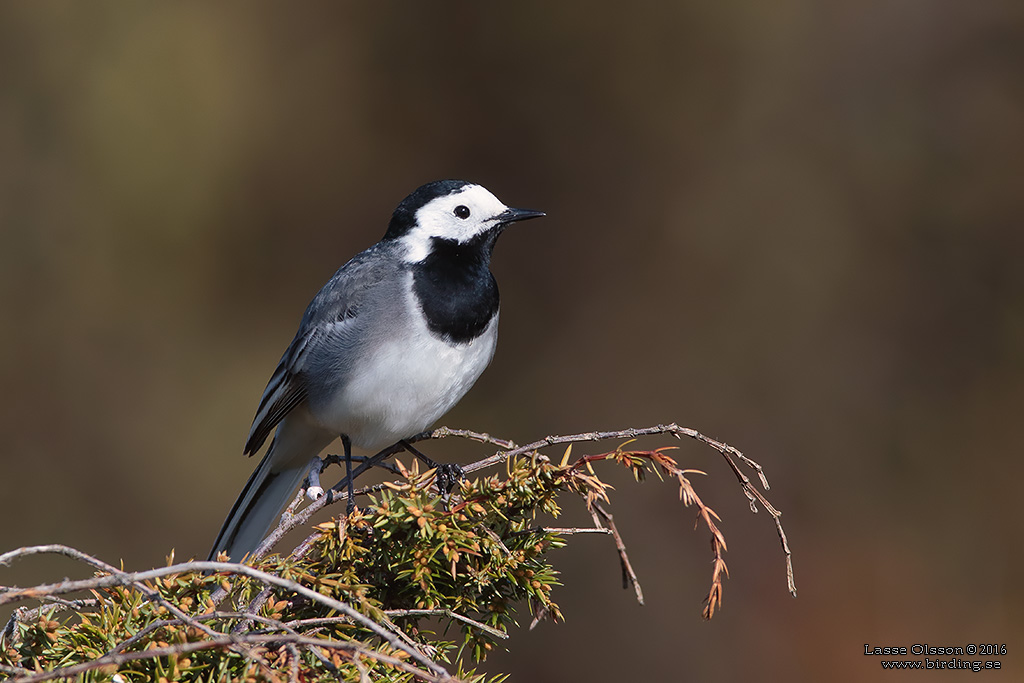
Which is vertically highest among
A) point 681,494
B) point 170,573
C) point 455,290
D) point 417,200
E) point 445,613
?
point 417,200

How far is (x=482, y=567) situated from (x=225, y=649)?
0.46m

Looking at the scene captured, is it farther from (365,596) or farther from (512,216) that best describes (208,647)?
(512,216)

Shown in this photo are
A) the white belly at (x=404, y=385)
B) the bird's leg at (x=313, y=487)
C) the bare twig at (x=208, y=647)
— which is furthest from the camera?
the white belly at (x=404, y=385)

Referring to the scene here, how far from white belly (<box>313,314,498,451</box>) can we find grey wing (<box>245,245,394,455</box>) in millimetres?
165

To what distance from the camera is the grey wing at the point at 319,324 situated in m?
2.71

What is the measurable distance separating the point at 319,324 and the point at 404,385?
1.35 ft

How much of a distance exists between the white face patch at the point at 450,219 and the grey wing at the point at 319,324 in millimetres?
132

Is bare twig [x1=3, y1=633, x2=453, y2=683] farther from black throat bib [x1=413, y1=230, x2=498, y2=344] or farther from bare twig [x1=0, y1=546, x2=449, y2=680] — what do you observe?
black throat bib [x1=413, y1=230, x2=498, y2=344]

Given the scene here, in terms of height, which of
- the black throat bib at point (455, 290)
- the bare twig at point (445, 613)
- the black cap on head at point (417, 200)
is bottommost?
the bare twig at point (445, 613)

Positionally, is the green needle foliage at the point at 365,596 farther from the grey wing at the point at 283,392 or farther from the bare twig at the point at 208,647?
the grey wing at the point at 283,392

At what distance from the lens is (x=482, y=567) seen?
4.91 feet

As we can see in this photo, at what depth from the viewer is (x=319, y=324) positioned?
2.77 meters

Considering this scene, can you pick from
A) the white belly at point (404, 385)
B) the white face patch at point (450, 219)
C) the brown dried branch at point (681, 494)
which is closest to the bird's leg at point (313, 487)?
the brown dried branch at point (681, 494)

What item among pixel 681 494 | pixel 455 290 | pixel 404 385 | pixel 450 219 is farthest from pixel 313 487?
pixel 450 219
